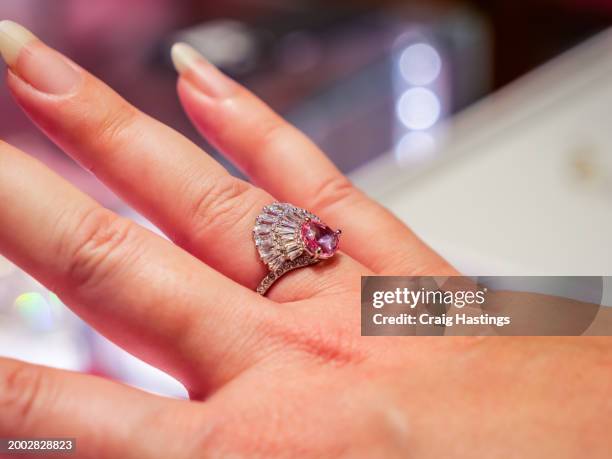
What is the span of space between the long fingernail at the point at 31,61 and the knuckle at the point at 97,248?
14 cm

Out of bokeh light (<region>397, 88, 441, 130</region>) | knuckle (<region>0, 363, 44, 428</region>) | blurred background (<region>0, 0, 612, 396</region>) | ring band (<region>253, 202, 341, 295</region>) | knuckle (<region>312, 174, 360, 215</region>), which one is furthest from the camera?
bokeh light (<region>397, 88, 441, 130</region>)

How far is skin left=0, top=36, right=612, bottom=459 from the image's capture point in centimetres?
51

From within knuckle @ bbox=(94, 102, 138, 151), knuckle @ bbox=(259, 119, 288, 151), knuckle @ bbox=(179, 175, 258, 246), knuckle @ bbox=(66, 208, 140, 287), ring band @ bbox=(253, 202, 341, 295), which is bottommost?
knuckle @ bbox=(66, 208, 140, 287)

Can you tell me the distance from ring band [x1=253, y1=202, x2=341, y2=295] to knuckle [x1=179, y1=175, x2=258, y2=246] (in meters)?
0.02

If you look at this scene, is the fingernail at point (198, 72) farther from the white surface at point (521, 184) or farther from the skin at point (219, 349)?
the white surface at point (521, 184)

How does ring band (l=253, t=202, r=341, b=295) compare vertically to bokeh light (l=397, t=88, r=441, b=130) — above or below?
below

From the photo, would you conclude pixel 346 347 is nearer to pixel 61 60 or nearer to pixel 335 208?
pixel 335 208

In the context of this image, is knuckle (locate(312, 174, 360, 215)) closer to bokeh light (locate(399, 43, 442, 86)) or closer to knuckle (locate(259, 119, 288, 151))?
knuckle (locate(259, 119, 288, 151))

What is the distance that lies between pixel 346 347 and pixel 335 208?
23cm

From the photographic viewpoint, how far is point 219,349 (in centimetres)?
56

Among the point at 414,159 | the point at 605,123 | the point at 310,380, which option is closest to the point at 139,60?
the point at 414,159

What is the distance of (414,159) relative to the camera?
3.88 feet

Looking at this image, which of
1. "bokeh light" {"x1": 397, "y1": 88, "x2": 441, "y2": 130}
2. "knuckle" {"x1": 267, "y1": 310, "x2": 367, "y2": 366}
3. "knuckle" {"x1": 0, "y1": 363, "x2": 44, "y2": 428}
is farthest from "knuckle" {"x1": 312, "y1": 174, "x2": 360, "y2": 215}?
"bokeh light" {"x1": 397, "y1": 88, "x2": 441, "y2": 130}

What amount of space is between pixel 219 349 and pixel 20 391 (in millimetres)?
149
